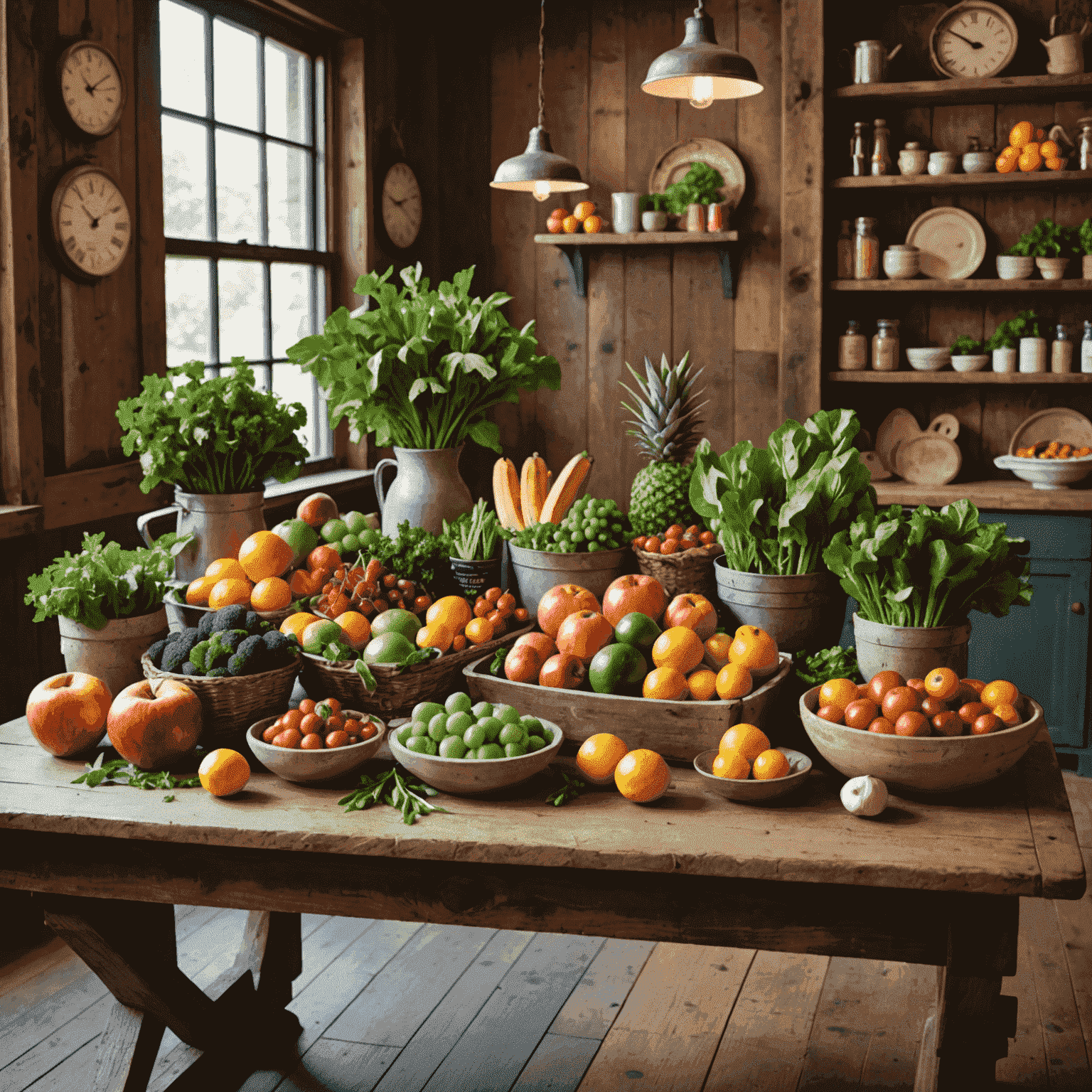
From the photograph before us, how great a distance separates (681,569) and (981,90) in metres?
2.79

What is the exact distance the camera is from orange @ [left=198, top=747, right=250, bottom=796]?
1391mm

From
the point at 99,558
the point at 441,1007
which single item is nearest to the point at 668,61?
the point at 99,558

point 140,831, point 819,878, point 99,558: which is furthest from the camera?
point 99,558

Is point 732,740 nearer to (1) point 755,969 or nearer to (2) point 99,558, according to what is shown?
(2) point 99,558

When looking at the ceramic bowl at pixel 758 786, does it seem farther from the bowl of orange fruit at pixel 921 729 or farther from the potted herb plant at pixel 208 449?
the potted herb plant at pixel 208 449

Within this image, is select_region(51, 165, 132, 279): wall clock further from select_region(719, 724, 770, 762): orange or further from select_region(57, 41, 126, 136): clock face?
select_region(719, 724, 770, 762): orange

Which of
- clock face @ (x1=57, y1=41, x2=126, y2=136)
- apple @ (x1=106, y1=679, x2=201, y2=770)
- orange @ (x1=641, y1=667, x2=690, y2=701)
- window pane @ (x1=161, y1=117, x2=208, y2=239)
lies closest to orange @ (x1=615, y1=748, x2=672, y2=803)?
orange @ (x1=641, y1=667, x2=690, y2=701)

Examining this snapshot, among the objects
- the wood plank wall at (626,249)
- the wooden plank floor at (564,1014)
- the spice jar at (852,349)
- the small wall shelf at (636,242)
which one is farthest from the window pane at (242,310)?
the spice jar at (852,349)

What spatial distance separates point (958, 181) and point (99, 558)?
3331mm

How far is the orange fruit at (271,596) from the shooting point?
181 centimetres

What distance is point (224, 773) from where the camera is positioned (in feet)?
4.56

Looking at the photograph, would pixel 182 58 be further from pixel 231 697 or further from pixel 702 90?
pixel 231 697

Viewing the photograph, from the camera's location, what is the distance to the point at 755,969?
2.44 meters

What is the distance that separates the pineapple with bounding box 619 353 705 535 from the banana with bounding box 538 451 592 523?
116mm
